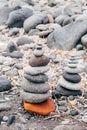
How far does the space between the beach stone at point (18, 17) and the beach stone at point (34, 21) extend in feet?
1.45

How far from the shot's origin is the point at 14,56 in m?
7.76

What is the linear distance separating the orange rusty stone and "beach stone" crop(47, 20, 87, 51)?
2.80m

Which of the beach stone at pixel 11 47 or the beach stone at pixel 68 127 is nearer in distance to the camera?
the beach stone at pixel 68 127

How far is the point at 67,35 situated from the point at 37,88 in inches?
Result: 123

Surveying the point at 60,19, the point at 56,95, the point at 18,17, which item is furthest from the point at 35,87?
the point at 18,17

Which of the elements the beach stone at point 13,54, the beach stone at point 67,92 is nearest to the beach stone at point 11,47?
the beach stone at point 13,54

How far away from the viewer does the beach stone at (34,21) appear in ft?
30.9

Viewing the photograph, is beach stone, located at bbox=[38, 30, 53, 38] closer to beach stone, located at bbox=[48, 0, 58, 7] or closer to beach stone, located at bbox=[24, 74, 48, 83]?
beach stone, located at bbox=[24, 74, 48, 83]

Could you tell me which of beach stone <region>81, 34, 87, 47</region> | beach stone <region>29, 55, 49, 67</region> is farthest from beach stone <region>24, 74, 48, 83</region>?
beach stone <region>81, 34, 87, 47</region>

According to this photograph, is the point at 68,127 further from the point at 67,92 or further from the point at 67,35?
the point at 67,35

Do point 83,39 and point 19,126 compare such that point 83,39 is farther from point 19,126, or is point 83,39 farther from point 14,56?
point 19,126

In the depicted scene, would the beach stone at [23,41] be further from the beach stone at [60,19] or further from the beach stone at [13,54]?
the beach stone at [60,19]

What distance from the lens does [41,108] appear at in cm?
541

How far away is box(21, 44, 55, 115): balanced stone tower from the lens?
5.39 metres
